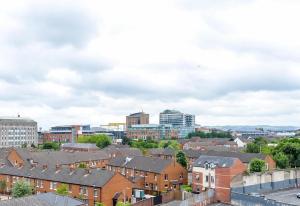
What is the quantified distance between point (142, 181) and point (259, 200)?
24857mm

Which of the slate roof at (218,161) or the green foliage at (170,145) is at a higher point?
the slate roof at (218,161)

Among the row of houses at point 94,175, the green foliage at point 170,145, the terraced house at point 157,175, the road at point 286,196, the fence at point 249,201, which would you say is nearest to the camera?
the fence at point 249,201

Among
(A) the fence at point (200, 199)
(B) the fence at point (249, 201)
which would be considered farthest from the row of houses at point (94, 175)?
(B) the fence at point (249, 201)

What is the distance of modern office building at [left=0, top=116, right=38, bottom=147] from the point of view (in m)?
Answer: 169

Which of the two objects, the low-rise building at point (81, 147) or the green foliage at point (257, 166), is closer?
the green foliage at point (257, 166)

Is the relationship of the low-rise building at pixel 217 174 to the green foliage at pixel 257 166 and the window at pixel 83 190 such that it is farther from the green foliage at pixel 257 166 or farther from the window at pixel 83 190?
the window at pixel 83 190

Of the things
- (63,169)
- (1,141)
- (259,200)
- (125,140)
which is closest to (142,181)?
(63,169)

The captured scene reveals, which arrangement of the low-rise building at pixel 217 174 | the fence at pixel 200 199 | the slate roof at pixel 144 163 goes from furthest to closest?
1. the slate roof at pixel 144 163
2. the low-rise building at pixel 217 174
3. the fence at pixel 200 199

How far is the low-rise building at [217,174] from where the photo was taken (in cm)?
4769

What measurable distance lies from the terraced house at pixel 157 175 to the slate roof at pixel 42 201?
25500 mm

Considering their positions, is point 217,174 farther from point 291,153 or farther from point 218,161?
point 291,153

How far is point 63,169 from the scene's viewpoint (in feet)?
181

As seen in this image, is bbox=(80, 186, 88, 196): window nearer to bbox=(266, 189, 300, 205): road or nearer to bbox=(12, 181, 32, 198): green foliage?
bbox=(12, 181, 32, 198): green foliage

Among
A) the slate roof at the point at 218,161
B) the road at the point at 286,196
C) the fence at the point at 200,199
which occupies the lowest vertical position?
the road at the point at 286,196
